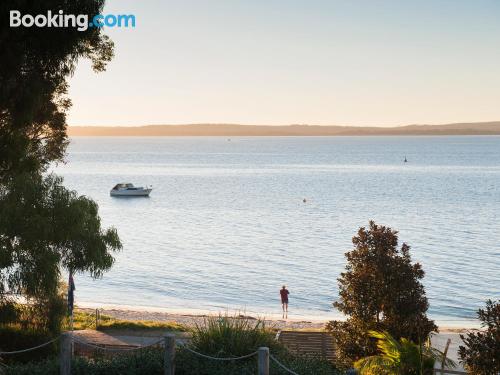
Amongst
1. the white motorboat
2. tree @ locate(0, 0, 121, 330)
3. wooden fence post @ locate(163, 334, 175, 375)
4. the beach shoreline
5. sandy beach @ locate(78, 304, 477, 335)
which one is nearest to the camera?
wooden fence post @ locate(163, 334, 175, 375)

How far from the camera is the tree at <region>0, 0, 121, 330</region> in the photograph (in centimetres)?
1405

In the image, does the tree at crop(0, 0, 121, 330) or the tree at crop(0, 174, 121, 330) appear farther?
the tree at crop(0, 174, 121, 330)

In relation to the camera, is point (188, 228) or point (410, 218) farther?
point (410, 218)

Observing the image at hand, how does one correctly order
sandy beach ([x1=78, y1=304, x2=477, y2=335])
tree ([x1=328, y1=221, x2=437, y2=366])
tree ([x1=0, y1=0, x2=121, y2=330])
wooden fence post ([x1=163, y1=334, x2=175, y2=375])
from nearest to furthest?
1. wooden fence post ([x1=163, y1=334, x2=175, y2=375])
2. tree ([x1=0, y1=0, x2=121, y2=330])
3. tree ([x1=328, y1=221, x2=437, y2=366])
4. sandy beach ([x1=78, y1=304, x2=477, y2=335])

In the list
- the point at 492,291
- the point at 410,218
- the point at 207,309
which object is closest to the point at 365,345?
the point at 207,309

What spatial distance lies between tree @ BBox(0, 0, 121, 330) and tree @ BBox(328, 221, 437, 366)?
24.3 ft

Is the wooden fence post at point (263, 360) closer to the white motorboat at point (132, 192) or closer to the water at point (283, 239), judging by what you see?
the water at point (283, 239)

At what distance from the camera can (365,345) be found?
15.0 m

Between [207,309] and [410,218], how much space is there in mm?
47841

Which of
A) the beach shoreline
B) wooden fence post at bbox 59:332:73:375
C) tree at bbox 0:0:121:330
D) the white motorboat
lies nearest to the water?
the beach shoreline

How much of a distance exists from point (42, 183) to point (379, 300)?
1123cm

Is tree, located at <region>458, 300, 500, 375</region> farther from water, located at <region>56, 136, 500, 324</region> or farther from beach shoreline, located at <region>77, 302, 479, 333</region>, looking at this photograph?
water, located at <region>56, 136, 500, 324</region>

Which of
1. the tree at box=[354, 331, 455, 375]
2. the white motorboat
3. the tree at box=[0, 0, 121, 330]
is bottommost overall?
the tree at box=[354, 331, 455, 375]

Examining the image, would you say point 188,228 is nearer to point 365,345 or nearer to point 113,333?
point 113,333
